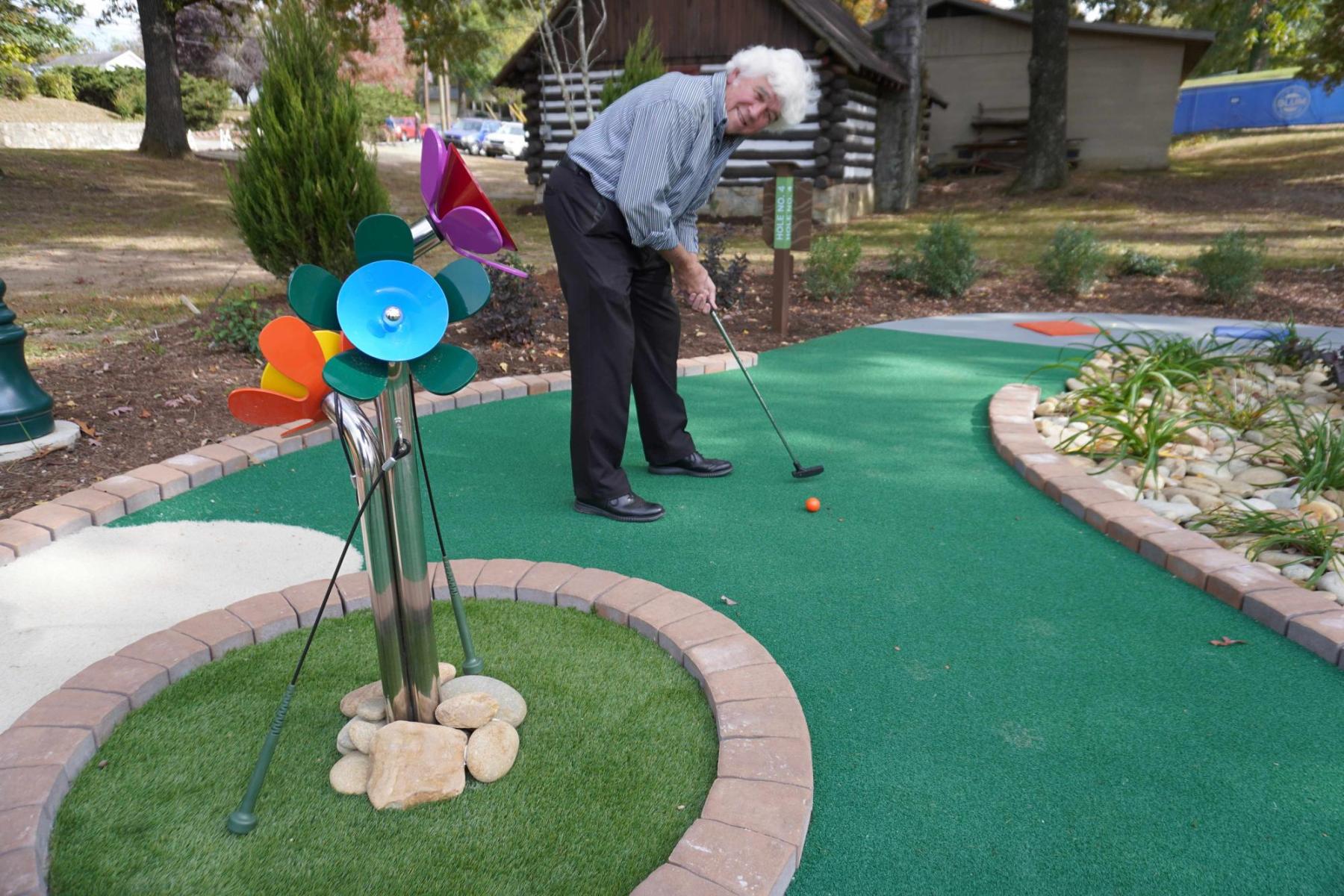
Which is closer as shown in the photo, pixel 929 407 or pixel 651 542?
pixel 651 542

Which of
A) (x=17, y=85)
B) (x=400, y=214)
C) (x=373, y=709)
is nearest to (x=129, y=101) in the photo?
(x=17, y=85)

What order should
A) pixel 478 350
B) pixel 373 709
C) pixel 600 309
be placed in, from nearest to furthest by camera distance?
pixel 373 709
pixel 600 309
pixel 478 350

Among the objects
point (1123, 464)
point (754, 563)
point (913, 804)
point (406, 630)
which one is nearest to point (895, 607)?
point (754, 563)

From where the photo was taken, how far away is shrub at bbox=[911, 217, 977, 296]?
7398 mm

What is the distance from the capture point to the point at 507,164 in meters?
24.8

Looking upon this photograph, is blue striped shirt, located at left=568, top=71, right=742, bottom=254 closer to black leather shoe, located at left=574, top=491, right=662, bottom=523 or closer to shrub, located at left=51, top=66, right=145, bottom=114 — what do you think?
black leather shoe, located at left=574, top=491, right=662, bottom=523

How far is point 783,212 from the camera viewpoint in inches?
227

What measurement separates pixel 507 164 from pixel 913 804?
25.3 m

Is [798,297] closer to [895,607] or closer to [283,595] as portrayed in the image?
[895,607]

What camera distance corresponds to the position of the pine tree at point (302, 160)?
5.10 meters

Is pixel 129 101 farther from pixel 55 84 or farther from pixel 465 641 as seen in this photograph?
pixel 465 641

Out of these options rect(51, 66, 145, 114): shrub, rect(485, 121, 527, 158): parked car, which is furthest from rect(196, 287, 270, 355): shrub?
rect(51, 66, 145, 114): shrub

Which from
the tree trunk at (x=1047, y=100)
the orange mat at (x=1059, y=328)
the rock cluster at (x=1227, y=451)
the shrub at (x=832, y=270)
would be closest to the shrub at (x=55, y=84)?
the tree trunk at (x=1047, y=100)

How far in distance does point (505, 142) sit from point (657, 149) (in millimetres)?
28406
